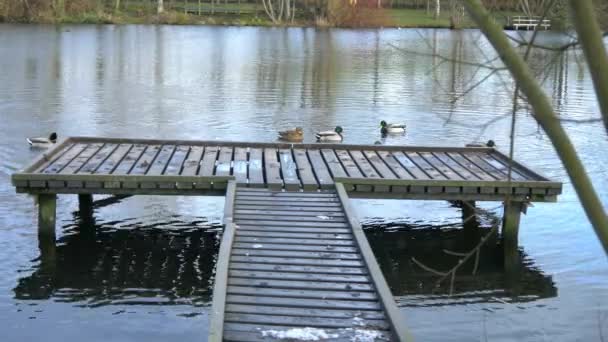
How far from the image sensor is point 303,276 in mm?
7055

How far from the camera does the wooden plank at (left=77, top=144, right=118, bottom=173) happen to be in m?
9.98

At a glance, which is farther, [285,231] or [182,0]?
[182,0]

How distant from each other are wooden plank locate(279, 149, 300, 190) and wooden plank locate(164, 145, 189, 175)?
1.11 metres

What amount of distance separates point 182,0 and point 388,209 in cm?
6089

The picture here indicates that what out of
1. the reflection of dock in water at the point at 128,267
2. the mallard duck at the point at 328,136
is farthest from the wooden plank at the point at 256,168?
the mallard duck at the point at 328,136

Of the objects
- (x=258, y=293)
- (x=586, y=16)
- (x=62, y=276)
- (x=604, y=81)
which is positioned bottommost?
(x=62, y=276)

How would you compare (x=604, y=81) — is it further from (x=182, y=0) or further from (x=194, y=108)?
(x=182, y=0)

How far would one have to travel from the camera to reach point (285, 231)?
8.34 m

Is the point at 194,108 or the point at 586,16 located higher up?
the point at 586,16

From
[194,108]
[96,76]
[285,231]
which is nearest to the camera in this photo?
[285,231]

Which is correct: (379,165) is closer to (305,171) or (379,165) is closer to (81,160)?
(305,171)

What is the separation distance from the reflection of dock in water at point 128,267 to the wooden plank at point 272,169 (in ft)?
3.40

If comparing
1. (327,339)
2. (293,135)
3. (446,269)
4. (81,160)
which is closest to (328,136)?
(293,135)

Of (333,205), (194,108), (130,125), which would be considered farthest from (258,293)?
(194,108)
